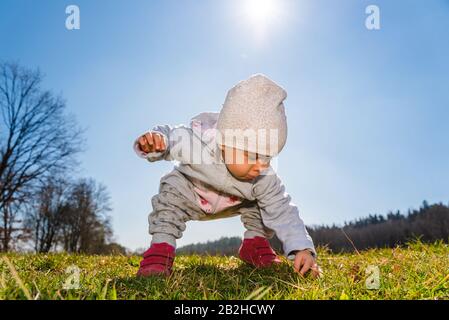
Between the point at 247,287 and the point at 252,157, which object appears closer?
the point at 247,287

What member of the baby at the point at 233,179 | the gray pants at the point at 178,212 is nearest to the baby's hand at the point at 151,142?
the baby at the point at 233,179

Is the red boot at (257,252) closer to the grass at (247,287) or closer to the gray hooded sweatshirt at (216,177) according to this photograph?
the gray hooded sweatshirt at (216,177)

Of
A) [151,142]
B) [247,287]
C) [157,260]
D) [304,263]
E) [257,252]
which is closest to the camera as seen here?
[247,287]

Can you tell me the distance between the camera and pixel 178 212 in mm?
3326

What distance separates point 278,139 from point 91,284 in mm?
1558

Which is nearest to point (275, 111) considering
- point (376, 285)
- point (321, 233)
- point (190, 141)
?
point (190, 141)

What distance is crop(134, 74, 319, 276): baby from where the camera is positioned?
287cm

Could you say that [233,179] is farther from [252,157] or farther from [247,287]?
[247,287]

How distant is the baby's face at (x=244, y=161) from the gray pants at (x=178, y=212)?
0.57 meters

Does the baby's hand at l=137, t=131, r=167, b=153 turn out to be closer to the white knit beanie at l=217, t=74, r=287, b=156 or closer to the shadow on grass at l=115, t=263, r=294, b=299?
the white knit beanie at l=217, t=74, r=287, b=156

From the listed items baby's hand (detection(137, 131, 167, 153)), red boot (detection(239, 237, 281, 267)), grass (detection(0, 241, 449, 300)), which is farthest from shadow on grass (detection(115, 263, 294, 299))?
baby's hand (detection(137, 131, 167, 153))

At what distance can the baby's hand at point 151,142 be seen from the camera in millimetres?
3076

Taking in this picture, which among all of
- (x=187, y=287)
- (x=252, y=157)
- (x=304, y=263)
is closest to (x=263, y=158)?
(x=252, y=157)

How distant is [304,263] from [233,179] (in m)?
0.87
